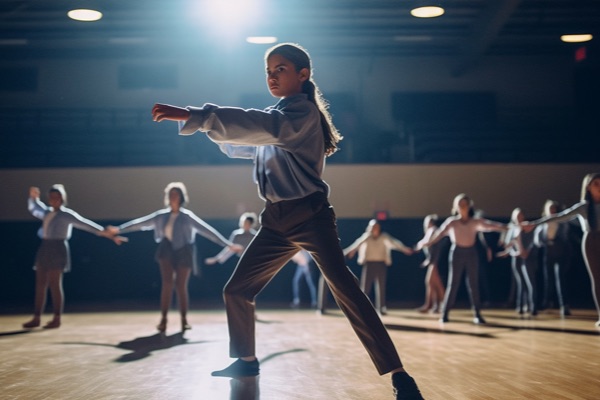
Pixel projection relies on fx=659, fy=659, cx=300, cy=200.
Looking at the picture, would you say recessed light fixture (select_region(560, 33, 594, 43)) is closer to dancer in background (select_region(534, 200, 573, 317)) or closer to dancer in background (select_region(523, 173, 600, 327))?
dancer in background (select_region(534, 200, 573, 317))

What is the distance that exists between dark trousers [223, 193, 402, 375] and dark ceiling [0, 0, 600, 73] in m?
8.87

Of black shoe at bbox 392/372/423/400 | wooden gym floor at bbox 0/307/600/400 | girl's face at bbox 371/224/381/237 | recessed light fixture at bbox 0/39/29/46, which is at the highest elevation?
recessed light fixture at bbox 0/39/29/46

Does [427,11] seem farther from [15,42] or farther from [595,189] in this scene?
[15,42]

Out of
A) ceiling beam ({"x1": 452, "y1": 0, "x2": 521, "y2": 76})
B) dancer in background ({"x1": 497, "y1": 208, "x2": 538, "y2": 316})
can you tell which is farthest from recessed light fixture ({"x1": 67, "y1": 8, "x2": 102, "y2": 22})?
dancer in background ({"x1": 497, "y1": 208, "x2": 538, "y2": 316})

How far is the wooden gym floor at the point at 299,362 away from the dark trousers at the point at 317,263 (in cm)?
29

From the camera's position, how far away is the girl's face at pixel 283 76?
284 centimetres

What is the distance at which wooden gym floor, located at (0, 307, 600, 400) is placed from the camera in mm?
3010

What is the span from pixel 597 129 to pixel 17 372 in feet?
40.5

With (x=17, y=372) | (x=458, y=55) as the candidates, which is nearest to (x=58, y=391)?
(x=17, y=372)

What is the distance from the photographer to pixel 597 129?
13.2m

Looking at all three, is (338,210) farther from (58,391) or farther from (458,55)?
(58,391)

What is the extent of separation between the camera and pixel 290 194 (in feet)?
9.21

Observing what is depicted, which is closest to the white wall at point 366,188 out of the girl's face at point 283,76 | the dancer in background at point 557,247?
the dancer in background at point 557,247

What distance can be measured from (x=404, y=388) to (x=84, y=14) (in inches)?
409
